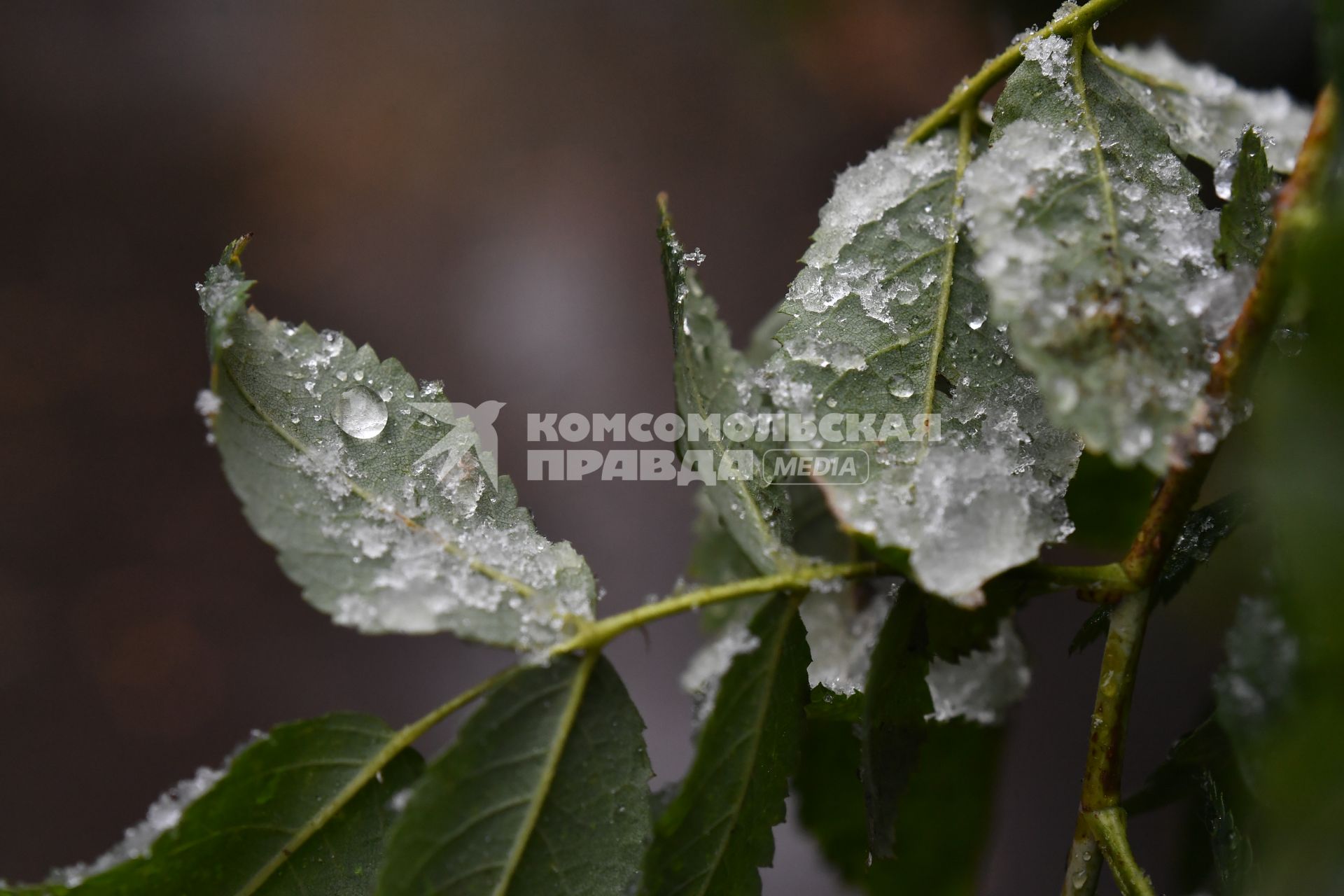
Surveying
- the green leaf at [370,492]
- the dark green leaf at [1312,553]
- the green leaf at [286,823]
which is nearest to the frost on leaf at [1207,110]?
the dark green leaf at [1312,553]

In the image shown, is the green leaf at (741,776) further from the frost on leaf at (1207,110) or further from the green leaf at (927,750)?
the frost on leaf at (1207,110)

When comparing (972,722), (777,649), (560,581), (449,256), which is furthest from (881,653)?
(449,256)

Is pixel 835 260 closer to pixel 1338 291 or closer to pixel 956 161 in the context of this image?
pixel 956 161

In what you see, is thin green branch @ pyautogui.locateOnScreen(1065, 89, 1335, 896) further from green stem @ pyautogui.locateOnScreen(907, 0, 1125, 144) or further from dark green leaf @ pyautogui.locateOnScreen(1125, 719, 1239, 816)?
green stem @ pyautogui.locateOnScreen(907, 0, 1125, 144)

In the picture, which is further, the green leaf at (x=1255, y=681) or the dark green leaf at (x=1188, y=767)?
the dark green leaf at (x=1188, y=767)

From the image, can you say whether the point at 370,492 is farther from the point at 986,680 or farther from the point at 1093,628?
the point at 986,680
